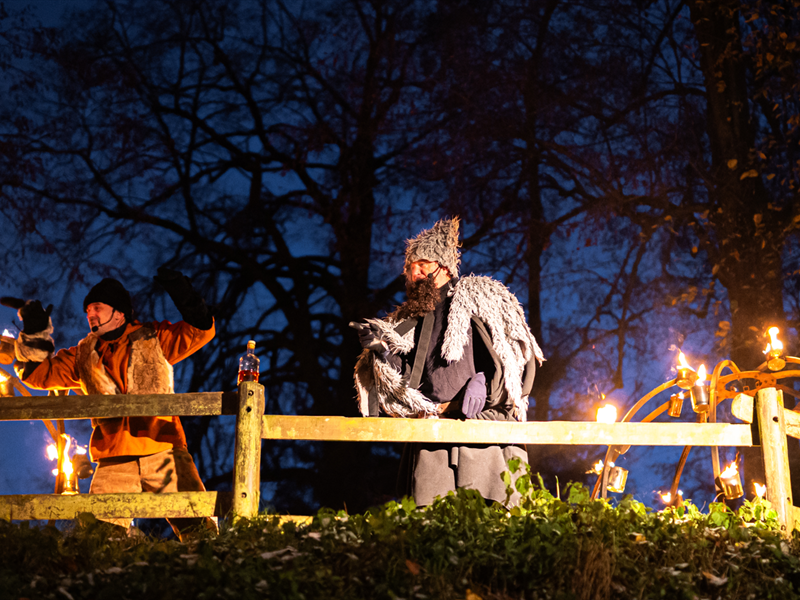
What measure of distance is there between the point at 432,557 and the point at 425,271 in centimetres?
222

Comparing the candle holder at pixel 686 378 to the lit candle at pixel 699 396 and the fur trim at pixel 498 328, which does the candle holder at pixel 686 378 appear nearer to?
the lit candle at pixel 699 396

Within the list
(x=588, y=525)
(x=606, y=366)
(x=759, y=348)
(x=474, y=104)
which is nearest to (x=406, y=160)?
(x=474, y=104)

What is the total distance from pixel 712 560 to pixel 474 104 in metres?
7.79

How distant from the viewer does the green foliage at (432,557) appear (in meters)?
2.86

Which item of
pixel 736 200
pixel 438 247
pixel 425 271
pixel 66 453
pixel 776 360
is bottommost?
pixel 66 453

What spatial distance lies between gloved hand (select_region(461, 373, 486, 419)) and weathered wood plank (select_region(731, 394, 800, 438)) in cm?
136

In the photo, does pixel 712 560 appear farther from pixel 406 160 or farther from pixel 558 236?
pixel 406 160

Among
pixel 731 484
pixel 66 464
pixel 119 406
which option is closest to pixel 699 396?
pixel 731 484

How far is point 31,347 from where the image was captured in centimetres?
500

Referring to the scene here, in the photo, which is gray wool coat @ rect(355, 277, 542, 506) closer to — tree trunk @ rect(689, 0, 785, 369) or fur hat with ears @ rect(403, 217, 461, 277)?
fur hat with ears @ rect(403, 217, 461, 277)

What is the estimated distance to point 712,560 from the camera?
3.33 metres

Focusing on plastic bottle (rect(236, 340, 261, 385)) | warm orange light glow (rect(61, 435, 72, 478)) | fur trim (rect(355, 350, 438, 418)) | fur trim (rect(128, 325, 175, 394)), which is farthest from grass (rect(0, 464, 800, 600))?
warm orange light glow (rect(61, 435, 72, 478))

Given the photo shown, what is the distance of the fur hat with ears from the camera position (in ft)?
16.2

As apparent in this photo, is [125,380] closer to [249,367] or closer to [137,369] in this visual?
[137,369]
